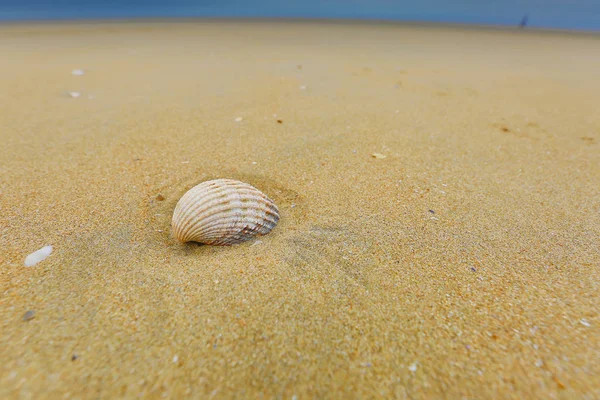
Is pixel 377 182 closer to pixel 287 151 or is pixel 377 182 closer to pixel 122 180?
pixel 287 151

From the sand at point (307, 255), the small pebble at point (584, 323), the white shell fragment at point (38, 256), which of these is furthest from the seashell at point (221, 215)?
the small pebble at point (584, 323)

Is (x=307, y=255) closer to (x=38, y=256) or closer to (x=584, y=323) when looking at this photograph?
(x=584, y=323)

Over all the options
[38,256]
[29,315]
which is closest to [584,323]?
[29,315]

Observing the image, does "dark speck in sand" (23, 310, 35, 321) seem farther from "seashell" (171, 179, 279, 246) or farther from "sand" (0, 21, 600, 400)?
"seashell" (171, 179, 279, 246)

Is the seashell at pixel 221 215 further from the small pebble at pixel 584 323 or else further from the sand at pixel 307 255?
the small pebble at pixel 584 323

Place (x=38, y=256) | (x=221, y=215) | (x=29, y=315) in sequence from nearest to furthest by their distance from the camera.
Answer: (x=29, y=315) → (x=38, y=256) → (x=221, y=215)

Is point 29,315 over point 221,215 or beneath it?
beneath

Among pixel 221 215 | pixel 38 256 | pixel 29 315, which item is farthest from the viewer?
pixel 221 215
